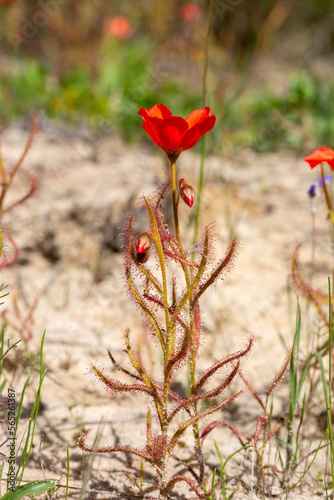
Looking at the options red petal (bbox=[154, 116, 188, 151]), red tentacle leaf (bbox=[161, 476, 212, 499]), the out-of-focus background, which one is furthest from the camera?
the out-of-focus background

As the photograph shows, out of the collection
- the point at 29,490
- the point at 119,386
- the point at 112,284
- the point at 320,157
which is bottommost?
the point at 29,490

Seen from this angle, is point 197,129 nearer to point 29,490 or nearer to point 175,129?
point 175,129

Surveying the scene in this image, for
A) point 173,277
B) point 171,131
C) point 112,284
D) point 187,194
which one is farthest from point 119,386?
point 112,284

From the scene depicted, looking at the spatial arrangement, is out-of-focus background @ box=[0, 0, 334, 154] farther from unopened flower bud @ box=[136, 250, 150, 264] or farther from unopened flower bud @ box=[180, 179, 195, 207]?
unopened flower bud @ box=[136, 250, 150, 264]

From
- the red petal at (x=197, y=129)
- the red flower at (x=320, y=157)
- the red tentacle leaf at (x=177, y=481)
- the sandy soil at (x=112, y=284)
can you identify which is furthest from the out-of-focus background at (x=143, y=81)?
the red tentacle leaf at (x=177, y=481)

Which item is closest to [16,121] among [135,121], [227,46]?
[135,121]

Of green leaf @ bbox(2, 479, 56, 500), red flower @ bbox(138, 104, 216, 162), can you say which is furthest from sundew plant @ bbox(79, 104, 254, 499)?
green leaf @ bbox(2, 479, 56, 500)

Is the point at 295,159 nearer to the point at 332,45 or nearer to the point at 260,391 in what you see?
the point at 260,391
